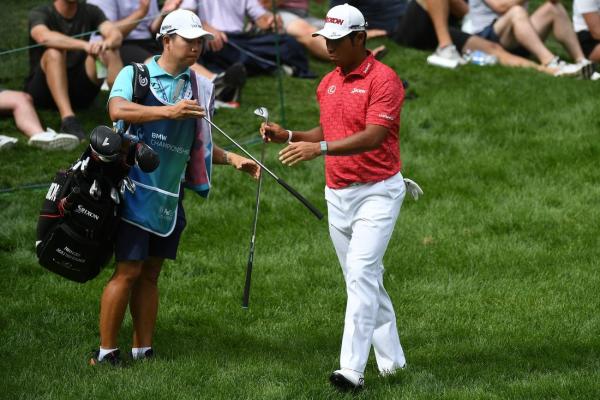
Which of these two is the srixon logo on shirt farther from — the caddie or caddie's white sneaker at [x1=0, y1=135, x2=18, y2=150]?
caddie's white sneaker at [x1=0, y1=135, x2=18, y2=150]

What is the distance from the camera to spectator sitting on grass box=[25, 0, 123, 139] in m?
11.1

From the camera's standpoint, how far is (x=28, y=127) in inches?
433

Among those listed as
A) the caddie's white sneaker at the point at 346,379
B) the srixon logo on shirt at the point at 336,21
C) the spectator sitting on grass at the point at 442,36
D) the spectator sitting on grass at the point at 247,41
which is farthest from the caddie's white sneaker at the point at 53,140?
the caddie's white sneaker at the point at 346,379

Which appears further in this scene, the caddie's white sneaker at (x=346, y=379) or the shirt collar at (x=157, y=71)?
the shirt collar at (x=157, y=71)

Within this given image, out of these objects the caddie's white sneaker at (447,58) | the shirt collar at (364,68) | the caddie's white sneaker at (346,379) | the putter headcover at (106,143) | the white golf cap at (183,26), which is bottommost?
the caddie's white sneaker at (447,58)

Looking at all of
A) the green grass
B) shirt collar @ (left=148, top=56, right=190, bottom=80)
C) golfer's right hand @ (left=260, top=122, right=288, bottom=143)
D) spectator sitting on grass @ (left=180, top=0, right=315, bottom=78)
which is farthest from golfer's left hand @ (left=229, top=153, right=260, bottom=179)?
spectator sitting on grass @ (left=180, top=0, right=315, bottom=78)

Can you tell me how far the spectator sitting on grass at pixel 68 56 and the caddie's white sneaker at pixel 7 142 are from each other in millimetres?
476

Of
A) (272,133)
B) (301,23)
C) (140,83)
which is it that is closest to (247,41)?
(301,23)

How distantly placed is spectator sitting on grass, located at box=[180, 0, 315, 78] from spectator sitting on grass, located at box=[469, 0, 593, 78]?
209cm

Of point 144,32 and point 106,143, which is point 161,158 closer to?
point 106,143

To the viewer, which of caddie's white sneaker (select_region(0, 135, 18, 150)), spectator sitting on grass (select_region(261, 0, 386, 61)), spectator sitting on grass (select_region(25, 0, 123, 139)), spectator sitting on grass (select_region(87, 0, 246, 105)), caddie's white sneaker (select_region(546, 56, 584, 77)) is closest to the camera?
caddie's white sneaker (select_region(0, 135, 18, 150))

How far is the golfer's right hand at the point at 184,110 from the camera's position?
264 inches

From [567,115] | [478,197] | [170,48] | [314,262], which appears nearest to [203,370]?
[170,48]

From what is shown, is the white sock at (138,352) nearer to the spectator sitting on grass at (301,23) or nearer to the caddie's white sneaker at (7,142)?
the caddie's white sneaker at (7,142)
